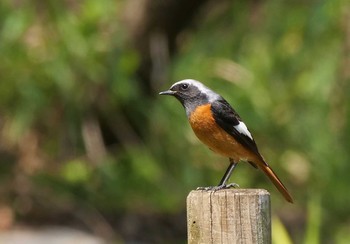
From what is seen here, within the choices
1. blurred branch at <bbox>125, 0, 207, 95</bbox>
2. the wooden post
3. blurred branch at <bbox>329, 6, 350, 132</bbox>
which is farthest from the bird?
blurred branch at <bbox>125, 0, 207, 95</bbox>

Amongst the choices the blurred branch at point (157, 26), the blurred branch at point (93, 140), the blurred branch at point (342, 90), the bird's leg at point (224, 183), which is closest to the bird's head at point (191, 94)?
the bird's leg at point (224, 183)

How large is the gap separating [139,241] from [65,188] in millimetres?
950

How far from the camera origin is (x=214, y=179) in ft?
31.5

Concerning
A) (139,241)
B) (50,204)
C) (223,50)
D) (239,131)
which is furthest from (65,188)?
(239,131)

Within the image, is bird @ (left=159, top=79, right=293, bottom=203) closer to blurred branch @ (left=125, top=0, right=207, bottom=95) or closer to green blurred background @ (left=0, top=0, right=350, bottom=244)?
green blurred background @ (left=0, top=0, right=350, bottom=244)

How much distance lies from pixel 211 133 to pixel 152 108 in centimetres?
490

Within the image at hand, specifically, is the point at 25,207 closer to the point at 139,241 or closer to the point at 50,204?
the point at 50,204

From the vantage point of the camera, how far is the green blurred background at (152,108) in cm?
908

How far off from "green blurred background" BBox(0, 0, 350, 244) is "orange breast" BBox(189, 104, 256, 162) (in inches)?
154

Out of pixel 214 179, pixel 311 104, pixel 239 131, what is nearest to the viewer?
pixel 239 131

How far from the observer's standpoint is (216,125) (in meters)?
4.93

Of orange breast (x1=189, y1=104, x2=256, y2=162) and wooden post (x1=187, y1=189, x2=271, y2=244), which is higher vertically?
orange breast (x1=189, y1=104, x2=256, y2=162)

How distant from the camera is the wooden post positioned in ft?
11.9

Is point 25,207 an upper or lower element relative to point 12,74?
lower
